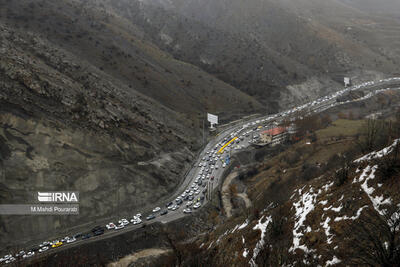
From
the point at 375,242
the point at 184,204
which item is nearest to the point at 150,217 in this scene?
the point at 184,204

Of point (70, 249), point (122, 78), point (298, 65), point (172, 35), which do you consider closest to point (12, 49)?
point (122, 78)

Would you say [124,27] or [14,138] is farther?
[124,27]

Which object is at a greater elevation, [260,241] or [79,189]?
[79,189]

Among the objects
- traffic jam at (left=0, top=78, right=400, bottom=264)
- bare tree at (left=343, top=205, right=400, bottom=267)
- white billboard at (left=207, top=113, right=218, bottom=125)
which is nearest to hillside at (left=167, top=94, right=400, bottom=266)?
bare tree at (left=343, top=205, right=400, bottom=267)

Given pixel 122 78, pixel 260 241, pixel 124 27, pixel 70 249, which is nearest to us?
pixel 260 241

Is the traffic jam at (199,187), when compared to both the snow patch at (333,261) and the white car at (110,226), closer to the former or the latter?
the white car at (110,226)

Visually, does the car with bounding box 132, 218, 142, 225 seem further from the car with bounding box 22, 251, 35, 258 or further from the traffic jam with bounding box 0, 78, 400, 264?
the car with bounding box 22, 251, 35, 258

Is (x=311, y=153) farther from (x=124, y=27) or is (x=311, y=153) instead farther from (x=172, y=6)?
(x=172, y=6)
